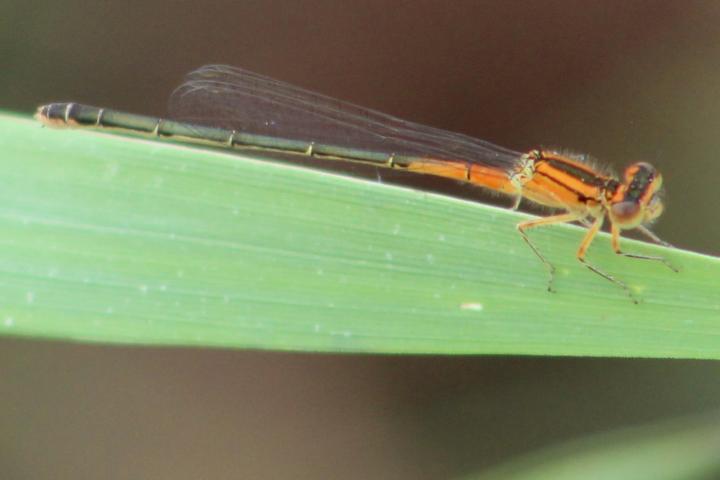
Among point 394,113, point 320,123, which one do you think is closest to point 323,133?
point 320,123

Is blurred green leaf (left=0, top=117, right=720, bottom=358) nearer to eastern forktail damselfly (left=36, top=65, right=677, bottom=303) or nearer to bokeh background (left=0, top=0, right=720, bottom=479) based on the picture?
eastern forktail damselfly (left=36, top=65, right=677, bottom=303)

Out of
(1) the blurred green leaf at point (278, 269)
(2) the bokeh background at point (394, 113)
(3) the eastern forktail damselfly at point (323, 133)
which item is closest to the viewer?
(1) the blurred green leaf at point (278, 269)

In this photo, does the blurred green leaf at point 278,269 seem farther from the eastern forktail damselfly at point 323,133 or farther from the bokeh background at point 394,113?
the bokeh background at point 394,113

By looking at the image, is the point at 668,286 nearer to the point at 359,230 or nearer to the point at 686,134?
the point at 359,230

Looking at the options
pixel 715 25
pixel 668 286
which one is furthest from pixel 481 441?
pixel 715 25

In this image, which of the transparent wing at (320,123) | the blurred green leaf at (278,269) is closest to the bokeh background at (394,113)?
the transparent wing at (320,123)

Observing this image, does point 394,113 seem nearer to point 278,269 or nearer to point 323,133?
point 323,133
